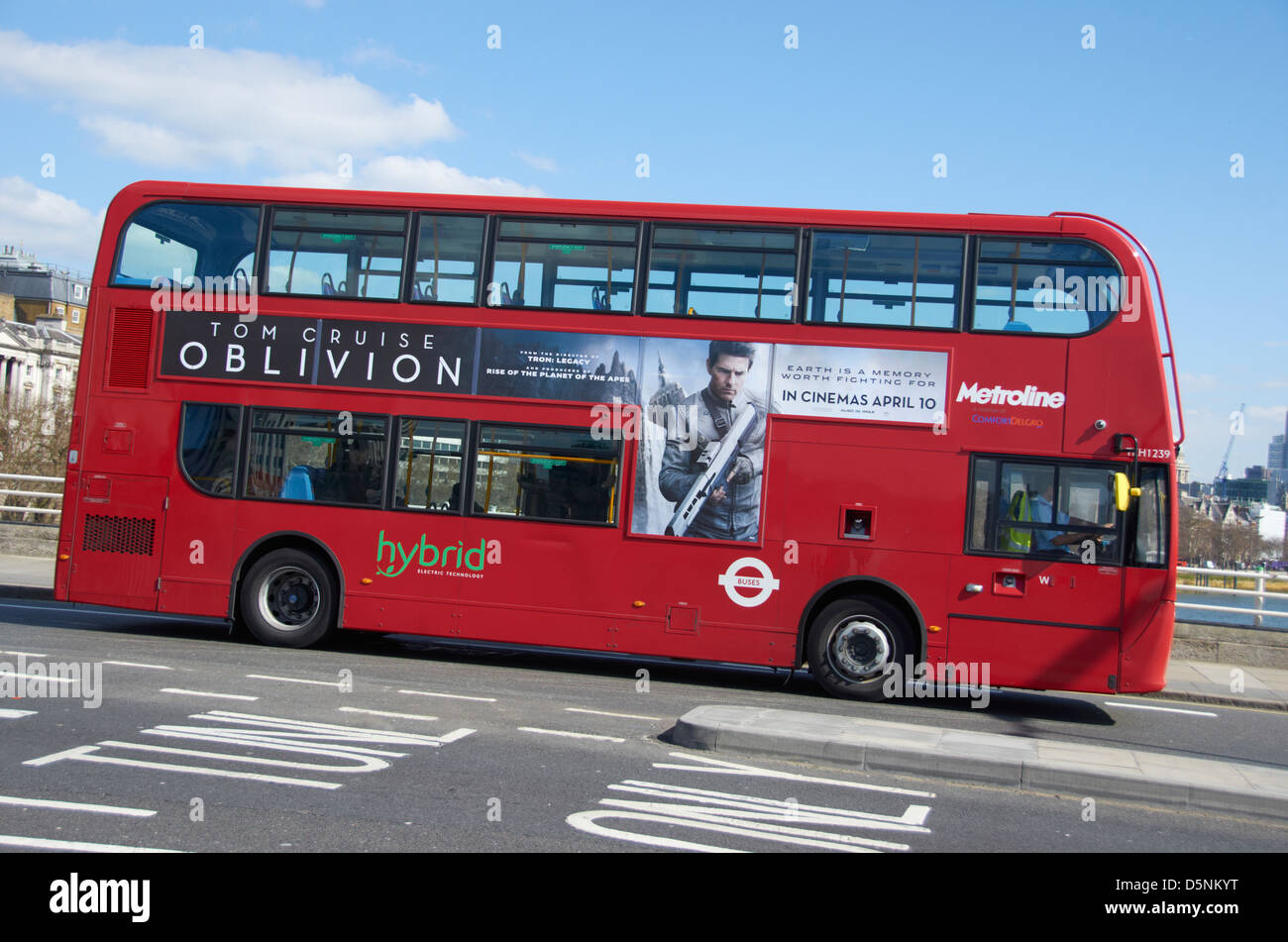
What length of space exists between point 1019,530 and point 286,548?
24.9 feet

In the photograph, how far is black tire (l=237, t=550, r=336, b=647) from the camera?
39.0 ft

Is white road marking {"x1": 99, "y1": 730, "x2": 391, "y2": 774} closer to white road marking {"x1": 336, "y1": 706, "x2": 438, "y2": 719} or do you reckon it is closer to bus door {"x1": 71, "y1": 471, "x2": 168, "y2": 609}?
white road marking {"x1": 336, "y1": 706, "x2": 438, "y2": 719}

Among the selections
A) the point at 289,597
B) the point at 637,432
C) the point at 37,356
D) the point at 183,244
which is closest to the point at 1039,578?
the point at 637,432

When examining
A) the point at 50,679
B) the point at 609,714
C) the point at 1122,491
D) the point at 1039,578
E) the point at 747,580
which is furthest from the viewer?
the point at 747,580

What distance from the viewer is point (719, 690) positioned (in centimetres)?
1131

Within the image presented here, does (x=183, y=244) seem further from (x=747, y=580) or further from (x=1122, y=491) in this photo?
(x=1122, y=491)

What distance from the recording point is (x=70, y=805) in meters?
5.81

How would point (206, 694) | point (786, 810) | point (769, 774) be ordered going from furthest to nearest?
point (206, 694) < point (769, 774) < point (786, 810)

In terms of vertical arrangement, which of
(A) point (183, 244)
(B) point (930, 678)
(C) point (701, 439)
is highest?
(A) point (183, 244)

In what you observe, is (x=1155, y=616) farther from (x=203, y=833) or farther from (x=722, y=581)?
(x=203, y=833)

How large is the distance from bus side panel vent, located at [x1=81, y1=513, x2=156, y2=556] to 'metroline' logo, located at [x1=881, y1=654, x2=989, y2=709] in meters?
7.94

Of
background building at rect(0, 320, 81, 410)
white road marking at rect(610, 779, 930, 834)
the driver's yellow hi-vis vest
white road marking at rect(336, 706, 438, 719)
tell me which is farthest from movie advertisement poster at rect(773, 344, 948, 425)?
background building at rect(0, 320, 81, 410)
